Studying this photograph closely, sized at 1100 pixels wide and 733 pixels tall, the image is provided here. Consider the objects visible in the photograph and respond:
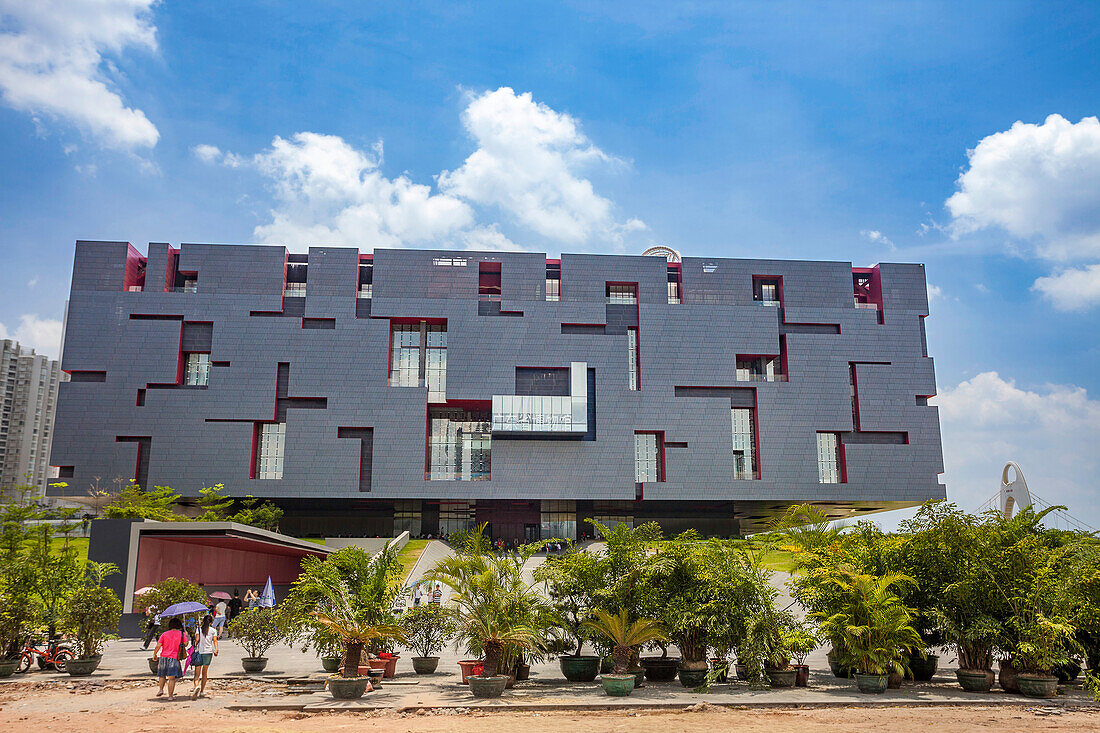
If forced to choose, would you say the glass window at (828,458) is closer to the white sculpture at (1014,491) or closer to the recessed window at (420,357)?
the white sculpture at (1014,491)

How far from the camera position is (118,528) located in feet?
90.8

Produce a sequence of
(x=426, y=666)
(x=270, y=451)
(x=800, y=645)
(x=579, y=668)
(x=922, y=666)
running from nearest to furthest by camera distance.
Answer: (x=800, y=645), (x=579, y=668), (x=922, y=666), (x=426, y=666), (x=270, y=451)

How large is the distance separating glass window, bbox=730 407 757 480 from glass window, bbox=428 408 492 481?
20.2 metres

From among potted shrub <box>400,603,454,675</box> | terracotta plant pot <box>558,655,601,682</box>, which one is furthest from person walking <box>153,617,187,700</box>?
terracotta plant pot <box>558,655,601,682</box>

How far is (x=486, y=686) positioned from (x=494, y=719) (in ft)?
6.22

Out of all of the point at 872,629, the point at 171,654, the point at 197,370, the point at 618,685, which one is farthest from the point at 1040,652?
the point at 197,370

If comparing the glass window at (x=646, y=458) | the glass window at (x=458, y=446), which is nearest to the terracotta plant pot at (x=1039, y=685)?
the glass window at (x=646, y=458)

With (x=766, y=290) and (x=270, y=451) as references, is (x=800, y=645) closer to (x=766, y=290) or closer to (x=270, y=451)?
(x=270, y=451)

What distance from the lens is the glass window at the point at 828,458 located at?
6575cm

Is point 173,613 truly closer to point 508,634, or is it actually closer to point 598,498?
point 508,634

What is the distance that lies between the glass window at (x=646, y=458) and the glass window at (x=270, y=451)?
92.6 feet

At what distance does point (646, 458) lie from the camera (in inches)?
2576

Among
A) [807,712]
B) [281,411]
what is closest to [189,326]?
[281,411]

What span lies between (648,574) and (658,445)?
48505mm
